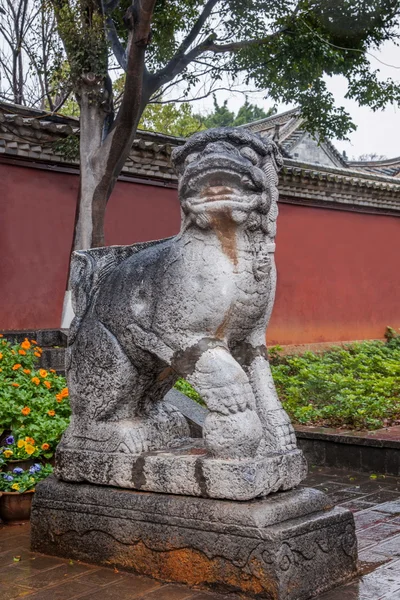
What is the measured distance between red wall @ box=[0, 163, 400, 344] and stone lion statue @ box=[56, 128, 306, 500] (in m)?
6.26

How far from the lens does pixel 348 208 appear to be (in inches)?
586

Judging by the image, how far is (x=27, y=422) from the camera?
5.38m

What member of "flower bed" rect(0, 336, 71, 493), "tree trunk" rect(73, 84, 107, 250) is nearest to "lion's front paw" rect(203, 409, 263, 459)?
"flower bed" rect(0, 336, 71, 493)

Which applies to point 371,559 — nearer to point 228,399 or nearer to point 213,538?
point 213,538

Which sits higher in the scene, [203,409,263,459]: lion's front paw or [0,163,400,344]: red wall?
[0,163,400,344]: red wall

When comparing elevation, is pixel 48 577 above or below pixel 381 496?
below

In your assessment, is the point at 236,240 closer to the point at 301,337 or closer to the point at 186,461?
the point at 186,461

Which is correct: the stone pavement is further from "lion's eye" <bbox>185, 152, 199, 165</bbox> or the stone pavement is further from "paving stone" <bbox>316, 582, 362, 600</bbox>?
"lion's eye" <bbox>185, 152, 199, 165</bbox>

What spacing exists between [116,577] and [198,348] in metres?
1.12

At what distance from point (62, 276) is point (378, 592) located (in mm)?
7711

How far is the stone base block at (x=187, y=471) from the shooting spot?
10.6 ft

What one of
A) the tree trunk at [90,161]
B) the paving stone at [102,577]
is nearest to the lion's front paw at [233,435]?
the paving stone at [102,577]

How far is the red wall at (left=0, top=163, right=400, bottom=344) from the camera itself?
9.87 metres

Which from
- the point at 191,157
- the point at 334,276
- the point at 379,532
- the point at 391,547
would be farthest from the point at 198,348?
the point at 334,276
